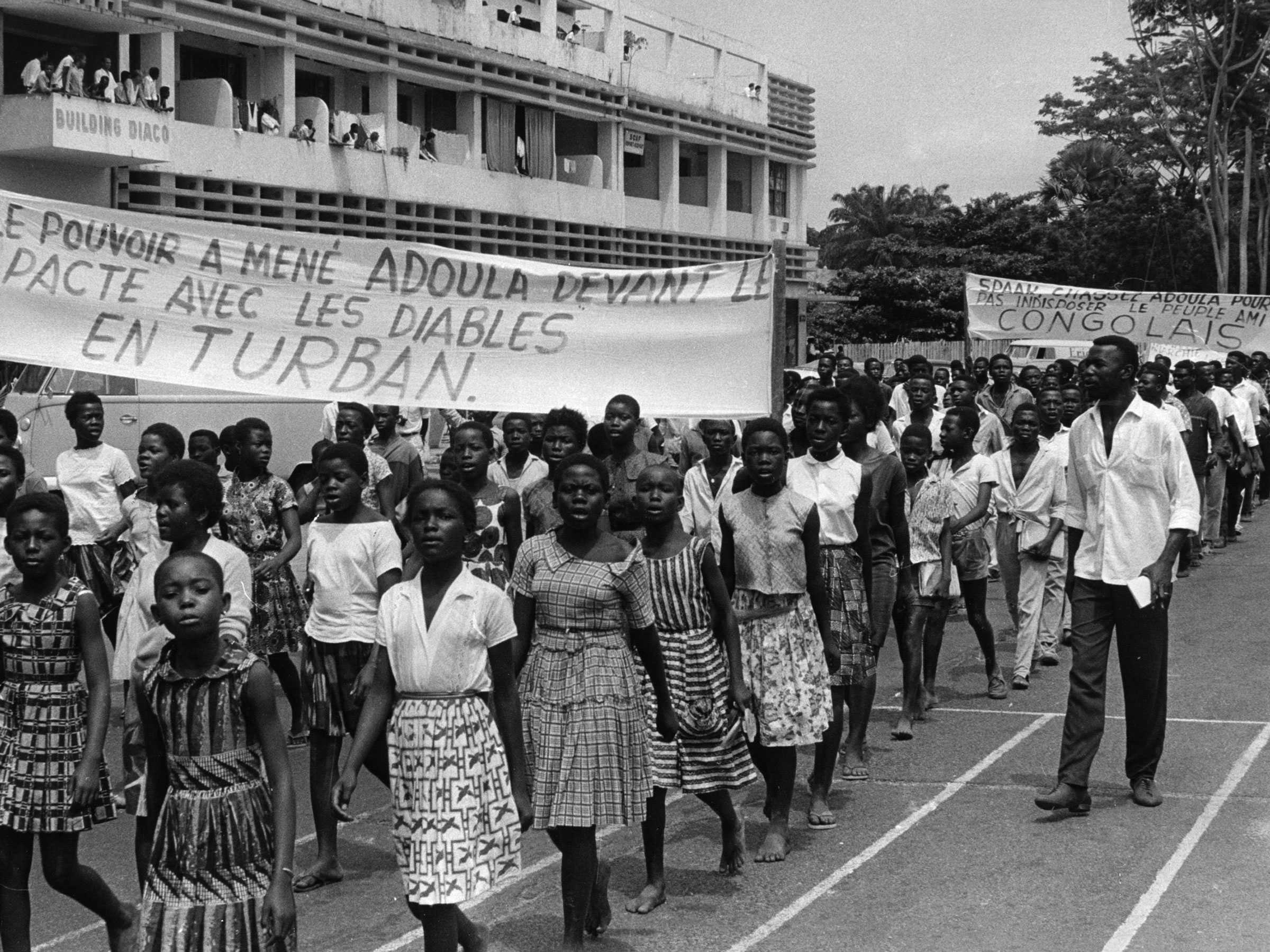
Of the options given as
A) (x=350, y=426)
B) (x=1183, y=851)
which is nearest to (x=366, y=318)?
(x=350, y=426)

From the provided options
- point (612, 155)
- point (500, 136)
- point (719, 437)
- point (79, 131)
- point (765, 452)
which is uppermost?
point (612, 155)

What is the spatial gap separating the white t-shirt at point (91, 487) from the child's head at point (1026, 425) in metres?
5.51

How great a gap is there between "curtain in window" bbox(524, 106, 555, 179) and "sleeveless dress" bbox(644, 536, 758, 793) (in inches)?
1096

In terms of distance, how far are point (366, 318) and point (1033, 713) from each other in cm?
434

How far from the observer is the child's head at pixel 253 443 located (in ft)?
25.4

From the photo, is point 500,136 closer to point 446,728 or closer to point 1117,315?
point 1117,315

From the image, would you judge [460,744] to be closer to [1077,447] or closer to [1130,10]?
[1077,447]

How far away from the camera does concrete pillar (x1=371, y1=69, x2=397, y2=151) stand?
29.5 metres

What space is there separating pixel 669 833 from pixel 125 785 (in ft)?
7.49

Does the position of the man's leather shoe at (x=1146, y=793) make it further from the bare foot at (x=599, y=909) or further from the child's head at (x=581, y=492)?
the child's head at (x=581, y=492)

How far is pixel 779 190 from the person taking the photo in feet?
150

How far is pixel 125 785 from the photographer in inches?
255

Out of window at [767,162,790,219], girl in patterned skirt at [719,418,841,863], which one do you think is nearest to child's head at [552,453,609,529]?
girl in patterned skirt at [719,418,841,863]

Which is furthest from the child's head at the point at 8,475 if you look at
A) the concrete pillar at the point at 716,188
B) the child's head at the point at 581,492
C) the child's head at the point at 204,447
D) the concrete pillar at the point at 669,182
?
the concrete pillar at the point at 716,188
